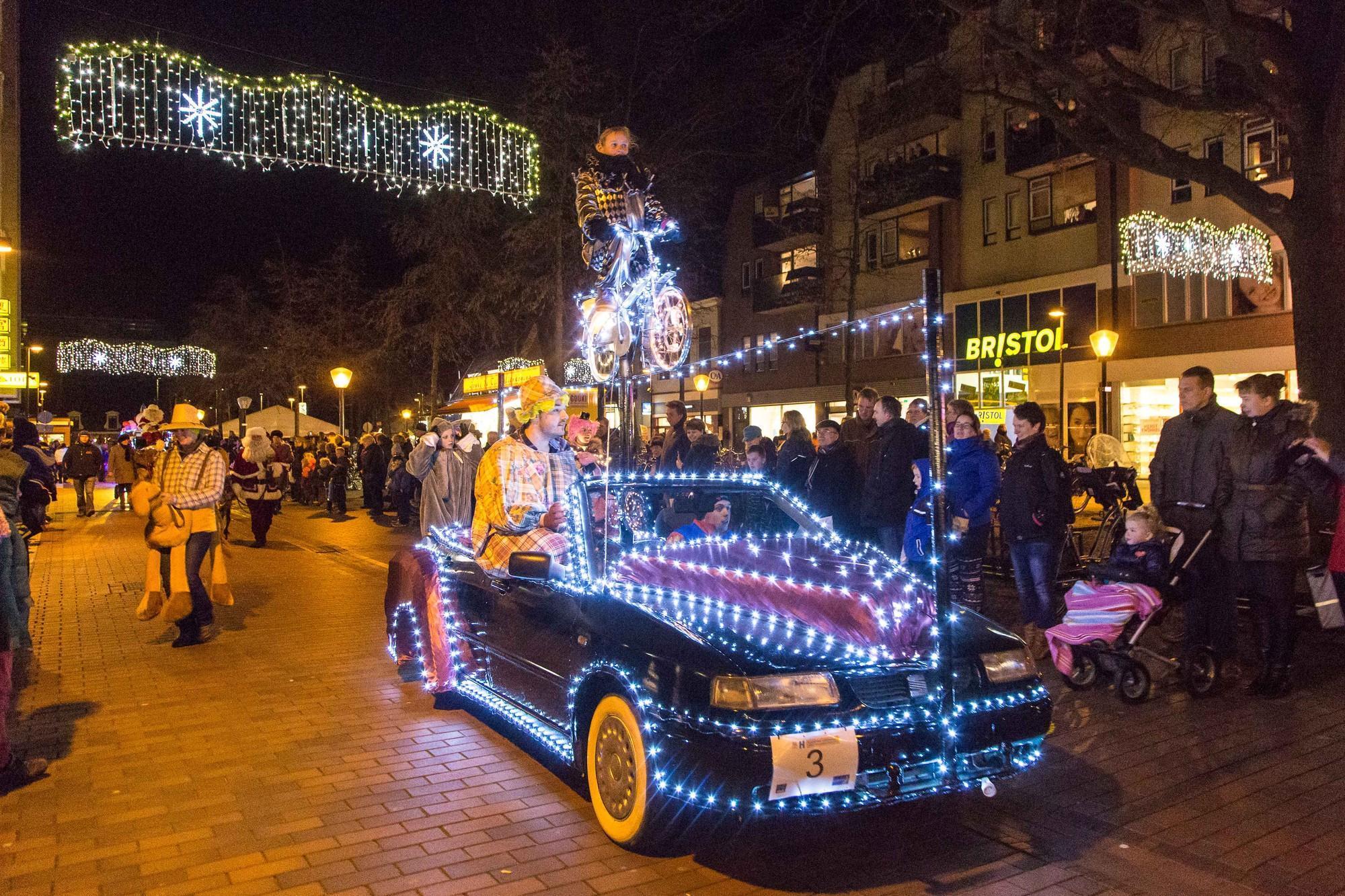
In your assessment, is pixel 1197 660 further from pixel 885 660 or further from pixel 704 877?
pixel 704 877

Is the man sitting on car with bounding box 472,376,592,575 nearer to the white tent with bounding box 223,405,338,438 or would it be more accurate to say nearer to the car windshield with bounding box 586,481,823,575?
the car windshield with bounding box 586,481,823,575

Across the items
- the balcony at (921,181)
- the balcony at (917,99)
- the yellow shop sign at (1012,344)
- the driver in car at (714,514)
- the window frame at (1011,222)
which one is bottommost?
the driver in car at (714,514)

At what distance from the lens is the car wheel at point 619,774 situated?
3.67 metres

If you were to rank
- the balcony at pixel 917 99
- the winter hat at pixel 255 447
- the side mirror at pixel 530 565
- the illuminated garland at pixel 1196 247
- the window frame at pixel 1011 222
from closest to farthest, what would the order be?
1. the side mirror at pixel 530 565
2. the balcony at pixel 917 99
3. the winter hat at pixel 255 447
4. the illuminated garland at pixel 1196 247
5. the window frame at pixel 1011 222

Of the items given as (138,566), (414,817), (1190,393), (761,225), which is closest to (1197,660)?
(1190,393)

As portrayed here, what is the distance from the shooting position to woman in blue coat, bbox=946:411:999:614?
682cm

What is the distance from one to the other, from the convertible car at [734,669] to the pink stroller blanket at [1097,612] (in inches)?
66.8

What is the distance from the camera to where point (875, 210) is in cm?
3059

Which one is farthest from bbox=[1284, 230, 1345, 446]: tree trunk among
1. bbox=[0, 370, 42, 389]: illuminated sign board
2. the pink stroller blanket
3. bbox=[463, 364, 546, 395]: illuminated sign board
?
bbox=[0, 370, 42, 389]: illuminated sign board

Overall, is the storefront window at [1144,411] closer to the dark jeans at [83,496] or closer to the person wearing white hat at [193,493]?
the person wearing white hat at [193,493]

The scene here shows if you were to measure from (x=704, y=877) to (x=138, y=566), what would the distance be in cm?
1178

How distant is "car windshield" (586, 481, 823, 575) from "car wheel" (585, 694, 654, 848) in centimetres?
121

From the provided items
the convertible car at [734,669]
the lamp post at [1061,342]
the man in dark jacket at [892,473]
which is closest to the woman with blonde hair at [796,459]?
the man in dark jacket at [892,473]

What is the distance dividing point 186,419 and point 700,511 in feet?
16.9
